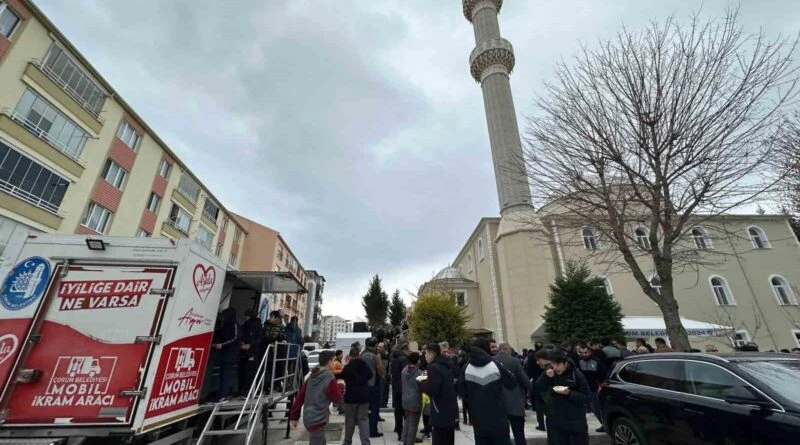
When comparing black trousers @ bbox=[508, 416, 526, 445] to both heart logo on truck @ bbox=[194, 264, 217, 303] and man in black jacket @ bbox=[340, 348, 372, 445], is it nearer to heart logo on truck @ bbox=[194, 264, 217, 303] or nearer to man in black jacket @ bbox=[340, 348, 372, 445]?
man in black jacket @ bbox=[340, 348, 372, 445]

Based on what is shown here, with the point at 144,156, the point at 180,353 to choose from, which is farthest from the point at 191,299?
the point at 144,156

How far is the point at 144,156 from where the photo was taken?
20453mm

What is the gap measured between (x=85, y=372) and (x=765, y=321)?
1382 inches

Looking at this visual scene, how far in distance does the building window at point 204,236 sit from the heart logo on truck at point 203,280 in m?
25.0

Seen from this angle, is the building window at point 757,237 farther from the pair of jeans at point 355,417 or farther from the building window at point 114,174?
the building window at point 114,174

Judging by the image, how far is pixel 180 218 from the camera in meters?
24.5

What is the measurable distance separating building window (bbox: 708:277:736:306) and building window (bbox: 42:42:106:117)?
132 ft

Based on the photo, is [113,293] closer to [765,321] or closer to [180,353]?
[180,353]

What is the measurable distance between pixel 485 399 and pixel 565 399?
48.1 inches

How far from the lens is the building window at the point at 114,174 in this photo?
57.9ft

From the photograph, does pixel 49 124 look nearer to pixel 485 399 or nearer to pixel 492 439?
pixel 485 399

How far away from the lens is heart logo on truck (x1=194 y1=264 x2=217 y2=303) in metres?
5.01

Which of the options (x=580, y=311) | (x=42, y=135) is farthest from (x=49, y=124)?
(x=580, y=311)

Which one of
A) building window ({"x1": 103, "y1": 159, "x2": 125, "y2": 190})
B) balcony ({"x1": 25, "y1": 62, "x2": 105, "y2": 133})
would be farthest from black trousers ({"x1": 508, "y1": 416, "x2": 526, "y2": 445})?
building window ({"x1": 103, "y1": 159, "x2": 125, "y2": 190})
